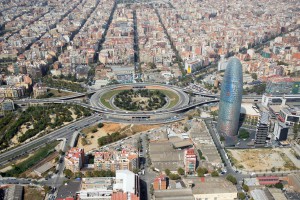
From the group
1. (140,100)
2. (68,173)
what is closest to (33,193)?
(68,173)

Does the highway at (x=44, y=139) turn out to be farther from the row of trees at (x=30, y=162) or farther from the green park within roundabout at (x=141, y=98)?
the green park within roundabout at (x=141, y=98)

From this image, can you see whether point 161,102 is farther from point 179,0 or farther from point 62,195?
point 179,0

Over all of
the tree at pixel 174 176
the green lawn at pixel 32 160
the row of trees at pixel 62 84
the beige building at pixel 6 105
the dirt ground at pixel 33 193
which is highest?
the row of trees at pixel 62 84

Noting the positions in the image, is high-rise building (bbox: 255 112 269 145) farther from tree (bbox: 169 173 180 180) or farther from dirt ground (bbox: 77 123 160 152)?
dirt ground (bbox: 77 123 160 152)

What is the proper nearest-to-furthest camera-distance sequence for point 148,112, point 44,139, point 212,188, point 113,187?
point 113,187 → point 212,188 → point 44,139 → point 148,112

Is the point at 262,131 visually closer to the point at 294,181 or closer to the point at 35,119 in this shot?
the point at 294,181

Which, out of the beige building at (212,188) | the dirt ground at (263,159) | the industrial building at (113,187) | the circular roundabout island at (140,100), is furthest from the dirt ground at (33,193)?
the dirt ground at (263,159)
